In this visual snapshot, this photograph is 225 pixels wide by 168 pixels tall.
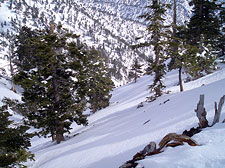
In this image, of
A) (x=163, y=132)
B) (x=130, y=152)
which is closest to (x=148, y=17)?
(x=163, y=132)

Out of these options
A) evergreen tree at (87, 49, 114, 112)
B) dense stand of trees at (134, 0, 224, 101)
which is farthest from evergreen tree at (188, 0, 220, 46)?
evergreen tree at (87, 49, 114, 112)

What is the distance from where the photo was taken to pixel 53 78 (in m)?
10.8

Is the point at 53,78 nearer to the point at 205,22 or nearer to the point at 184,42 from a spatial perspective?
the point at 184,42

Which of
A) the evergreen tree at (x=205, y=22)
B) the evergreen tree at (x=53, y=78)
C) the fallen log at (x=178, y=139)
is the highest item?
the evergreen tree at (x=205, y=22)

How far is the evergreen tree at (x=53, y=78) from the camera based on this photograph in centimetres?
1027

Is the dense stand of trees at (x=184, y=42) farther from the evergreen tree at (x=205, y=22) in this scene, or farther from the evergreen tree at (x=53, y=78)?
the evergreen tree at (x=53, y=78)

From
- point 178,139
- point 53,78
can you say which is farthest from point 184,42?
point 178,139

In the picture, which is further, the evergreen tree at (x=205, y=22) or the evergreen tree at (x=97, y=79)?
the evergreen tree at (x=97, y=79)

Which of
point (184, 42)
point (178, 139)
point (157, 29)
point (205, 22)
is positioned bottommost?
point (178, 139)

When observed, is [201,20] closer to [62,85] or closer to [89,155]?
[62,85]

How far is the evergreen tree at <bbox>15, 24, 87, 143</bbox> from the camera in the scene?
10266 mm

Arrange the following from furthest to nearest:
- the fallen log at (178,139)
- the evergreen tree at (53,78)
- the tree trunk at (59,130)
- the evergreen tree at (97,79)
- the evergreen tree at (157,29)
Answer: the evergreen tree at (97,79), the evergreen tree at (157,29), the tree trunk at (59,130), the evergreen tree at (53,78), the fallen log at (178,139)

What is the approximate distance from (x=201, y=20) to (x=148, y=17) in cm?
1055

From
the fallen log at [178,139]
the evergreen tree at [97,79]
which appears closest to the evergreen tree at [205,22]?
the evergreen tree at [97,79]
